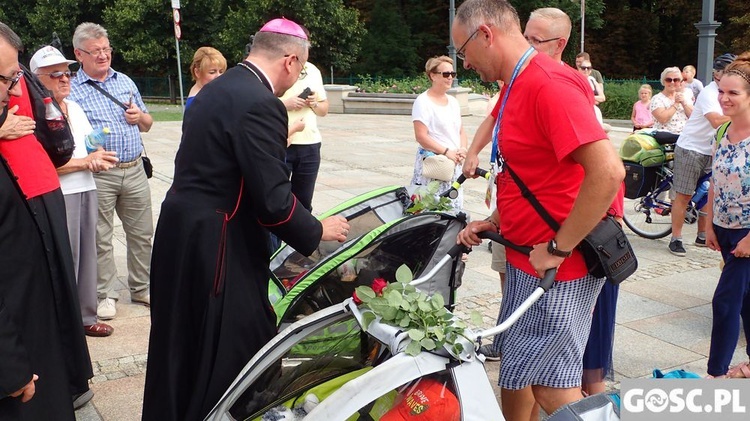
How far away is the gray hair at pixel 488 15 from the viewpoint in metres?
2.63

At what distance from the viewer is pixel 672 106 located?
9.14 m

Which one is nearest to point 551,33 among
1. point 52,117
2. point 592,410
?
point 592,410

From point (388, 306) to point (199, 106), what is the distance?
1.14m

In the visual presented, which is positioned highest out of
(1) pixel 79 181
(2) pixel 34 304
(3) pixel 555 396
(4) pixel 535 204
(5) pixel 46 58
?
(5) pixel 46 58

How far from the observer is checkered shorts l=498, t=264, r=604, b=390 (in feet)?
8.87

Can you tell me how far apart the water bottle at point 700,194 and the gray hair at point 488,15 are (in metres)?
4.96

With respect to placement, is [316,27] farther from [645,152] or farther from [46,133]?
[46,133]

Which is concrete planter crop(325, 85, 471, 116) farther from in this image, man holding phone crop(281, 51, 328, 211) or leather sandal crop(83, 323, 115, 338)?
leather sandal crop(83, 323, 115, 338)

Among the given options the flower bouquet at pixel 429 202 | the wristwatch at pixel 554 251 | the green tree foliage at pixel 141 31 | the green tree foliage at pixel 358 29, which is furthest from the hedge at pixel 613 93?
the wristwatch at pixel 554 251

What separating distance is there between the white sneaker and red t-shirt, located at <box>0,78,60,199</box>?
1.79 metres

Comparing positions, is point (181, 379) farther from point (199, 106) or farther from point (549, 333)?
point (549, 333)

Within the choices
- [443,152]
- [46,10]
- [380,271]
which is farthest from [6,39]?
[46,10]

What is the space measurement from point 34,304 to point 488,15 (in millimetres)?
2112

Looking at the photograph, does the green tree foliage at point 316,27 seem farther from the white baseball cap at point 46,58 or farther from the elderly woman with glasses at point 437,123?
the white baseball cap at point 46,58
